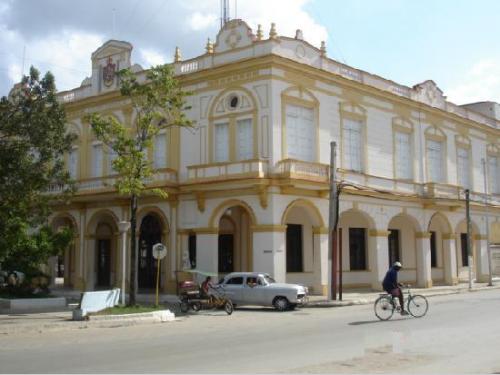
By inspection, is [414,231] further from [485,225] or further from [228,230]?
[228,230]

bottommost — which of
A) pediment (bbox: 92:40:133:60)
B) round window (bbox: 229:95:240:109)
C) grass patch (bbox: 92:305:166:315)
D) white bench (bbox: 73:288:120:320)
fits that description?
grass patch (bbox: 92:305:166:315)

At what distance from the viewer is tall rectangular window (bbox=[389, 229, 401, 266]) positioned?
34.6m

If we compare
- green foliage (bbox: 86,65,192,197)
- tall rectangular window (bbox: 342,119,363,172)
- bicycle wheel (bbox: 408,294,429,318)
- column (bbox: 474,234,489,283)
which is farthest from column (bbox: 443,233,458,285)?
green foliage (bbox: 86,65,192,197)

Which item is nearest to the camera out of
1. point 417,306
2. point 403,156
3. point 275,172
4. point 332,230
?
point 417,306

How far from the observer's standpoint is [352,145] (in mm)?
30047

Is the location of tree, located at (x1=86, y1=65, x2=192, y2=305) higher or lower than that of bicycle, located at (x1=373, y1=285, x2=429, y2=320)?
higher

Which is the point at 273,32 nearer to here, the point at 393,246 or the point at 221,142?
the point at 221,142

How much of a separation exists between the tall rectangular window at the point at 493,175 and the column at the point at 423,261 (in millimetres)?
9712

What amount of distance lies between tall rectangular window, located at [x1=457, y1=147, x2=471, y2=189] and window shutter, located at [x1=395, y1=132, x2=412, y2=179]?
527 cm

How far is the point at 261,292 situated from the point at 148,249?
36.1 feet

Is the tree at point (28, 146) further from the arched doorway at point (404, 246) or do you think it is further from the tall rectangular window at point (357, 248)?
the arched doorway at point (404, 246)

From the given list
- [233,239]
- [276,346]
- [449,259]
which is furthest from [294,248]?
[276,346]

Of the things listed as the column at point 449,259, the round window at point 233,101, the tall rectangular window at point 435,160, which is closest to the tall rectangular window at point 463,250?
the column at point 449,259

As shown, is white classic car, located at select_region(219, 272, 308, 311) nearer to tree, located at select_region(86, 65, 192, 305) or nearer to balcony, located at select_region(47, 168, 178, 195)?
tree, located at select_region(86, 65, 192, 305)
